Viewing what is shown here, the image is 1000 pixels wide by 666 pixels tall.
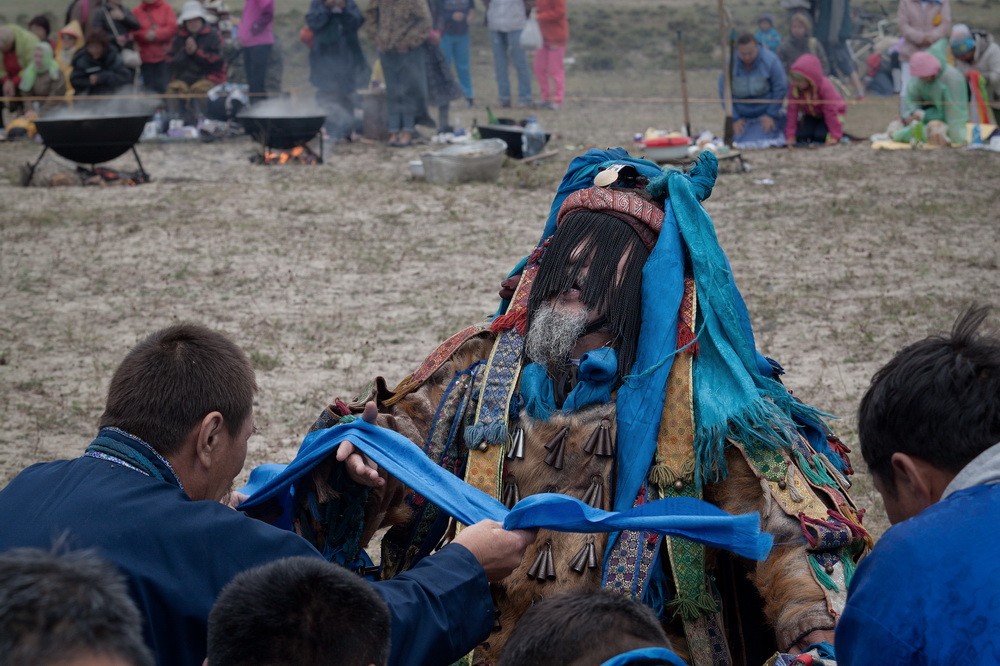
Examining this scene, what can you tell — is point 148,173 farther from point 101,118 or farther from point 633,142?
point 633,142

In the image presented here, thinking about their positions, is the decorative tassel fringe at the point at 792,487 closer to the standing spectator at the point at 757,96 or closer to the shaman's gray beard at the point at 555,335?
the shaman's gray beard at the point at 555,335

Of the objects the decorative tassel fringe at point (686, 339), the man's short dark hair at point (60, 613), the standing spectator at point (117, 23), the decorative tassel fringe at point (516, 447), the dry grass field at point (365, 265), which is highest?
the standing spectator at point (117, 23)

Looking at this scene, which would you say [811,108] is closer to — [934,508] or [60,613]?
[934,508]

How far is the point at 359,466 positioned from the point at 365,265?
20.4 feet

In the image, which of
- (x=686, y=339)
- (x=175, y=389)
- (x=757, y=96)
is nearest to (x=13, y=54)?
(x=757, y=96)

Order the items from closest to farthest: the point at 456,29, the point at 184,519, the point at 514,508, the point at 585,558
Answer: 1. the point at 184,519
2. the point at 514,508
3. the point at 585,558
4. the point at 456,29

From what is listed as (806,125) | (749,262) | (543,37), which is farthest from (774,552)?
(543,37)

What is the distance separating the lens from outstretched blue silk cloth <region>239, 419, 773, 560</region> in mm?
2564

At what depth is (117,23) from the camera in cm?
1588

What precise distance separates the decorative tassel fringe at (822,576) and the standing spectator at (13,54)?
15.8 meters

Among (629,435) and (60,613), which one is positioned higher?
(60,613)

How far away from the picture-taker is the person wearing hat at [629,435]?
2.92 m

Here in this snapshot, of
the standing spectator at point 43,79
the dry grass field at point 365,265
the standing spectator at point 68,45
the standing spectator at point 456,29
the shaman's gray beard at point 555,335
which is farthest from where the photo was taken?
the standing spectator at point 456,29

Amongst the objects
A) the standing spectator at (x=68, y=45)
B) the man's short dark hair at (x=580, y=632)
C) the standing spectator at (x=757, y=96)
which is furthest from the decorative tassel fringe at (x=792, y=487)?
the standing spectator at (x=68, y=45)
